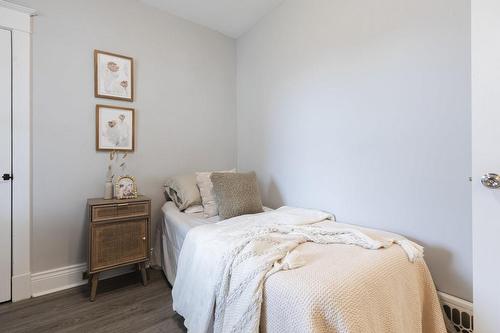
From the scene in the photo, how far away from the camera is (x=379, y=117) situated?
1.67 meters

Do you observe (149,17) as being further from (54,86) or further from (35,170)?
(35,170)

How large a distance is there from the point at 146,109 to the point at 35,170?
1.05 metres

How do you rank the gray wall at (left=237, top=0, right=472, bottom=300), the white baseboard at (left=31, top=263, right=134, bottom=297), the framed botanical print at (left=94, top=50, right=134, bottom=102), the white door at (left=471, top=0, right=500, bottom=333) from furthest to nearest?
the framed botanical print at (left=94, top=50, right=134, bottom=102) < the white baseboard at (left=31, top=263, right=134, bottom=297) < the gray wall at (left=237, top=0, right=472, bottom=300) < the white door at (left=471, top=0, right=500, bottom=333)

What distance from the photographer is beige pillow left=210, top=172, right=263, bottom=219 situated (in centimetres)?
201

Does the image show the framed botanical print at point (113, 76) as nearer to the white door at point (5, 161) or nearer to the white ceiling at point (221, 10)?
the white door at point (5, 161)

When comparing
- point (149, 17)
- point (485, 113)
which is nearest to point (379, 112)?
point (485, 113)

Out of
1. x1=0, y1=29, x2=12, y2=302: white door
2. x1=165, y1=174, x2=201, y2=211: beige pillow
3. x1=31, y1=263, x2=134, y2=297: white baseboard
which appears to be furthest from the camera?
x1=165, y1=174, x2=201, y2=211: beige pillow

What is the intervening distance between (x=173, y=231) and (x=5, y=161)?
4.43ft

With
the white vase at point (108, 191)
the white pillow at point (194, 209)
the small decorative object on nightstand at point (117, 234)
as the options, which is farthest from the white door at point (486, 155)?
the white vase at point (108, 191)

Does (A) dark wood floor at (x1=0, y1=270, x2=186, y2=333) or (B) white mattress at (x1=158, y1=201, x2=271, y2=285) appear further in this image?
(B) white mattress at (x1=158, y1=201, x2=271, y2=285)

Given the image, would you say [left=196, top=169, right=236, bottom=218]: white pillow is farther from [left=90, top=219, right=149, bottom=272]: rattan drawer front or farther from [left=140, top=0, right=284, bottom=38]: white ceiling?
[left=140, top=0, right=284, bottom=38]: white ceiling

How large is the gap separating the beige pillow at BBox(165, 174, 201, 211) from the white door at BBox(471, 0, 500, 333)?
77.4 inches

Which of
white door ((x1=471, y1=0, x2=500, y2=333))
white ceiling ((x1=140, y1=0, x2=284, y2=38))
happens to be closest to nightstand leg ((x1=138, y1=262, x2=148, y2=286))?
white door ((x1=471, y1=0, x2=500, y2=333))

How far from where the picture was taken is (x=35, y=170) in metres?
1.91
